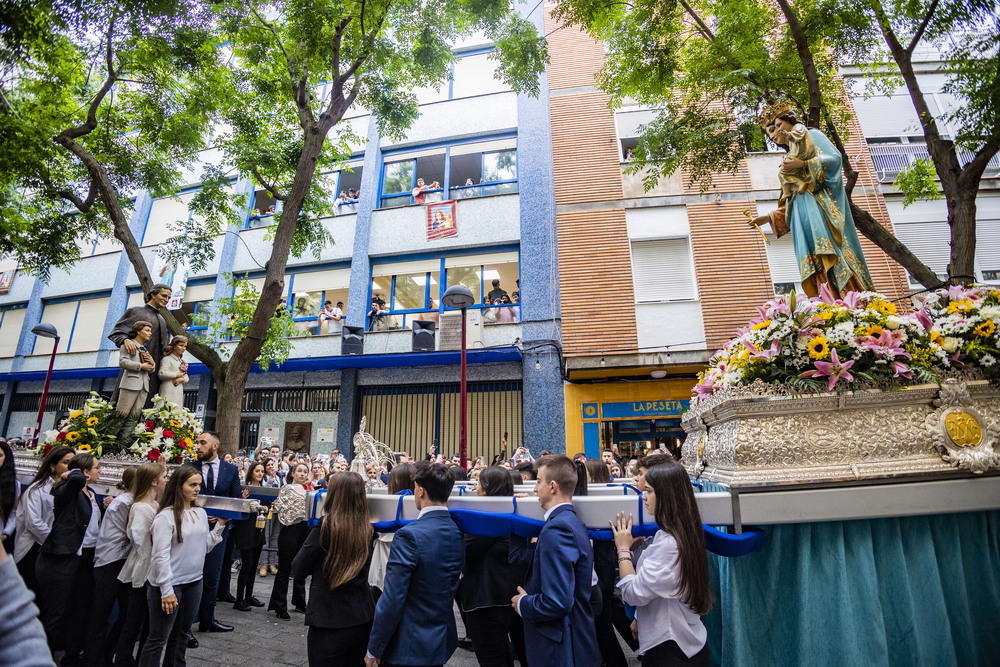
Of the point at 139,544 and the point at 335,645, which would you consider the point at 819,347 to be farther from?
the point at 139,544

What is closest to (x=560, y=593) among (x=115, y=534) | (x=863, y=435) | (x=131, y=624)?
(x=863, y=435)

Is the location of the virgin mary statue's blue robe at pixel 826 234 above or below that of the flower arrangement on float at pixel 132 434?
above

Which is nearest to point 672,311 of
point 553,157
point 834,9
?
point 553,157

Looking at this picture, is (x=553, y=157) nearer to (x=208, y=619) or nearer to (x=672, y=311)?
(x=672, y=311)

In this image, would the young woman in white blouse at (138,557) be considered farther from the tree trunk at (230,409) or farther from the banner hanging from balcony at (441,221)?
the banner hanging from balcony at (441,221)

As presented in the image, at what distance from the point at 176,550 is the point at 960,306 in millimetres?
5601

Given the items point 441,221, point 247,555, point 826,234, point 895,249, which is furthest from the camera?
point 441,221

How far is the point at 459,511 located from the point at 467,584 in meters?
0.87

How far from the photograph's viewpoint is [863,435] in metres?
2.89

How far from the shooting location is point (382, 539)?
14.8ft

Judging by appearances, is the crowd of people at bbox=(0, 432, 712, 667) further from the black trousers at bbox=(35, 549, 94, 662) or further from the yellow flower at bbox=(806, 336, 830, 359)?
the yellow flower at bbox=(806, 336, 830, 359)

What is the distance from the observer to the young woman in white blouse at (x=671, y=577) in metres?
2.59

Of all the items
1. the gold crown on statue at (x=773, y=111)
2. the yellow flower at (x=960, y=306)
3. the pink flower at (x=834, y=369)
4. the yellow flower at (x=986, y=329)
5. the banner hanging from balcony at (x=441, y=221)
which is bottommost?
the pink flower at (x=834, y=369)

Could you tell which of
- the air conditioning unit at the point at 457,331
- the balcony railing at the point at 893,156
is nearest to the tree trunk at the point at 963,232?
the balcony railing at the point at 893,156
